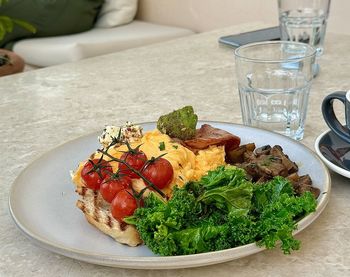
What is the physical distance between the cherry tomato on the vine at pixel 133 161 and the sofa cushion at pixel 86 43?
216 cm

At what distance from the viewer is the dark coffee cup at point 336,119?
0.87 m

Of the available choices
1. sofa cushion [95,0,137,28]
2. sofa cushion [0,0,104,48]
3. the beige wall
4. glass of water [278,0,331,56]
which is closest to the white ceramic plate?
glass of water [278,0,331,56]

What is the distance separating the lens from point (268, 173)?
0.79m

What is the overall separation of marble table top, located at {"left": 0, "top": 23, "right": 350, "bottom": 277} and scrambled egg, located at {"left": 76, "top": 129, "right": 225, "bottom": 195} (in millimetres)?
125

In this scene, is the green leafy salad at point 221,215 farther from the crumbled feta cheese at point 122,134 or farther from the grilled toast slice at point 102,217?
the crumbled feta cheese at point 122,134

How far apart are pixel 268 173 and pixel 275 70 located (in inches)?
11.8

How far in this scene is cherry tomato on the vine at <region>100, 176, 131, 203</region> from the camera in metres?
0.71

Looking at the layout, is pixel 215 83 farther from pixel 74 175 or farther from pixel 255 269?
pixel 255 269

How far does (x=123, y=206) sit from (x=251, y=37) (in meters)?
1.13

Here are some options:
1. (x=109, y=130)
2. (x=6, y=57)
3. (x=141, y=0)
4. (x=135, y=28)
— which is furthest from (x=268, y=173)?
(x=141, y=0)

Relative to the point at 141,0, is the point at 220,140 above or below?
above

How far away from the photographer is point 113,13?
128 inches

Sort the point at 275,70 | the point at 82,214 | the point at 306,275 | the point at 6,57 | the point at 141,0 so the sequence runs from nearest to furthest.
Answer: the point at 306,275
the point at 82,214
the point at 275,70
the point at 6,57
the point at 141,0

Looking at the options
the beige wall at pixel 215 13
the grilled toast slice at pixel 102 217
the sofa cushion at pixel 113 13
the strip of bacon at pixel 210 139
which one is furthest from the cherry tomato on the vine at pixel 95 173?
the sofa cushion at pixel 113 13
